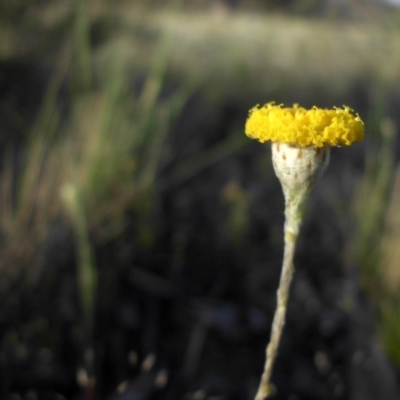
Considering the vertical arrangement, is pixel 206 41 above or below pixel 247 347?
above

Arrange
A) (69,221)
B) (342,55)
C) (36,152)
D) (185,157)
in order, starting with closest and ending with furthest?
(36,152) < (69,221) < (185,157) < (342,55)

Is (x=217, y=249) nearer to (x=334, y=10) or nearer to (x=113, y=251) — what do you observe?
(x=113, y=251)

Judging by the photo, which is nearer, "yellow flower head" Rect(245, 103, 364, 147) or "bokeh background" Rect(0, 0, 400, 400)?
"yellow flower head" Rect(245, 103, 364, 147)

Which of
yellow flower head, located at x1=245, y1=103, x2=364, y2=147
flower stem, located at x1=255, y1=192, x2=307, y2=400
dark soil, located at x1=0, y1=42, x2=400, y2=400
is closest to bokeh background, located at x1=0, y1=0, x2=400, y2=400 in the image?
dark soil, located at x1=0, y1=42, x2=400, y2=400

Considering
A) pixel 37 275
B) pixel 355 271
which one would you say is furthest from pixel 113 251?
pixel 355 271

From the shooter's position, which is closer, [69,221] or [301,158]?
[301,158]

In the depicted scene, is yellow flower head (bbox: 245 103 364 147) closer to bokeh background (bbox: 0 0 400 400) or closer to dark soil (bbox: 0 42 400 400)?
bokeh background (bbox: 0 0 400 400)
